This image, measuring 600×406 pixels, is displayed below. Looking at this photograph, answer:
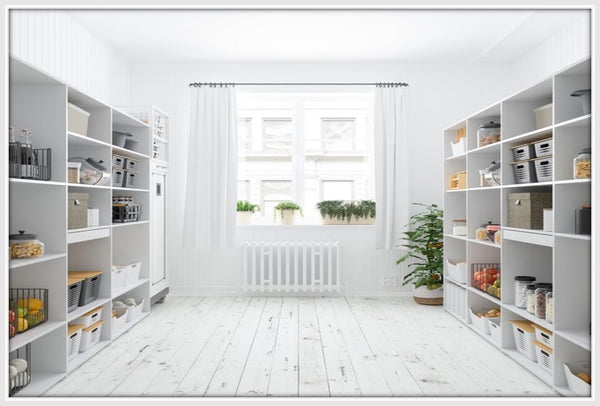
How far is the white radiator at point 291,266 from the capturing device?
17.5ft

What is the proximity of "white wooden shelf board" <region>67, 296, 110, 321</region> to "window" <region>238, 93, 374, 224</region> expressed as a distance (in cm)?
239

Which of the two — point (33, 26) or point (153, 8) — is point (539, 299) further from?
point (33, 26)

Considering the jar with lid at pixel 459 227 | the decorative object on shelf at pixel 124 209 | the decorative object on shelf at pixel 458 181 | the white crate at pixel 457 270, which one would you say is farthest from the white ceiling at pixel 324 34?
the white crate at pixel 457 270

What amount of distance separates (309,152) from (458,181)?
1878 mm

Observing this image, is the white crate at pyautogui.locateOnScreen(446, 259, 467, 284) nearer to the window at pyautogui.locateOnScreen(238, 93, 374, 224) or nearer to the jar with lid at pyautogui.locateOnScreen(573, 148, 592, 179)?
the window at pyautogui.locateOnScreen(238, 93, 374, 224)

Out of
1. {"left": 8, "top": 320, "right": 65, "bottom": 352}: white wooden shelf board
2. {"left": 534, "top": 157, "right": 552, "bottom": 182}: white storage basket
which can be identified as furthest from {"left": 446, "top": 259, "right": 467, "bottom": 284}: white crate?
{"left": 8, "top": 320, "right": 65, "bottom": 352}: white wooden shelf board

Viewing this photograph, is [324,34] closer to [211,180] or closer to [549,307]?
[211,180]

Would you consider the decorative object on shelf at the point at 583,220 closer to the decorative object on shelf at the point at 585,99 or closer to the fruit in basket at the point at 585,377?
the decorative object on shelf at the point at 585,99

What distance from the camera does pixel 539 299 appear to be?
3047mm

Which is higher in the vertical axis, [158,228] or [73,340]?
[158,228]

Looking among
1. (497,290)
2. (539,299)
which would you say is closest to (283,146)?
(497,290)

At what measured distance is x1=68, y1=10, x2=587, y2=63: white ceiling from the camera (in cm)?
425

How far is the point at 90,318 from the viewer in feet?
11.1

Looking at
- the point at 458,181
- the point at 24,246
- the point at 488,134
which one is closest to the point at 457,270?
the point at 458,181
